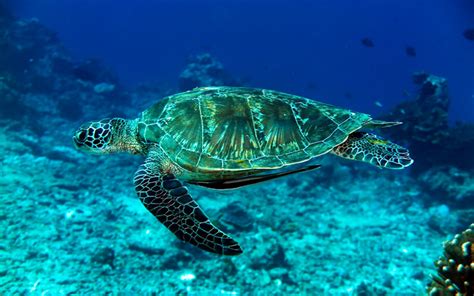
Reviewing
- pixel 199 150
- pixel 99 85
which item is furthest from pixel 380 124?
pixel 99 85

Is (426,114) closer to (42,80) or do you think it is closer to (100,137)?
(100,137)

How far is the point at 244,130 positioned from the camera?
385cm

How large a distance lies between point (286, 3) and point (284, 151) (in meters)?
95.4

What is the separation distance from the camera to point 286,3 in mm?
88500

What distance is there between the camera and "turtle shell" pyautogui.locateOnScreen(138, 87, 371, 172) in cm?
372

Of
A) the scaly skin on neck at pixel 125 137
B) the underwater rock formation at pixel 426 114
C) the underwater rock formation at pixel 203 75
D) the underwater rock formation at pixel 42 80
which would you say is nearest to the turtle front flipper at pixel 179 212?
the scaly skin on neck at pixel 125 137

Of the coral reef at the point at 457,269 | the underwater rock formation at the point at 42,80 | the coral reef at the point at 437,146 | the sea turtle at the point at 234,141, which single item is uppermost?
the underwater rock formation at the point at 42,80

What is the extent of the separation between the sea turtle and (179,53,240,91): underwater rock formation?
14659 mm

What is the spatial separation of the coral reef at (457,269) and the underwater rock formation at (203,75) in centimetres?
1634

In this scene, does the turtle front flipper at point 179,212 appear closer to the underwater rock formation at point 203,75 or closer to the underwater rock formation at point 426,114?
the underwater rock formation at point 426,114

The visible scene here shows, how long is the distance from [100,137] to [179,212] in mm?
1998

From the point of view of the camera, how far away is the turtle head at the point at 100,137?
4449mm

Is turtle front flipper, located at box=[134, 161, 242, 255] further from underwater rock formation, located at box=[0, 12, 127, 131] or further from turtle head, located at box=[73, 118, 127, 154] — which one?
underwater rock formation, located at box=[0, 12, 127, 131]

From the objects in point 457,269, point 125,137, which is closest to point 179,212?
point 125,137
